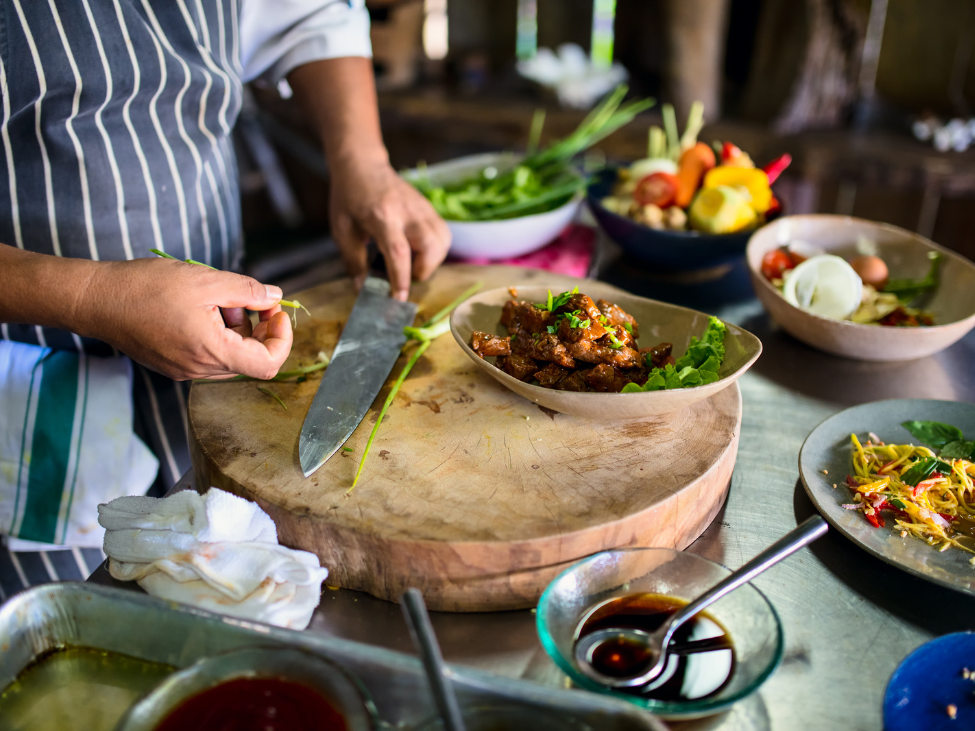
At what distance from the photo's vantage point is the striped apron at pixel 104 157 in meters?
1.62

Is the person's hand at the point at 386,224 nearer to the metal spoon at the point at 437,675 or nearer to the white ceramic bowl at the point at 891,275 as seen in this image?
the white ceramic bowl at the point at 891,275

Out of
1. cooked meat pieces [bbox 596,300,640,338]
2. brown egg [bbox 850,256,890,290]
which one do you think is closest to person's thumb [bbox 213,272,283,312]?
cooked meat pieces [bbox 596,300,640,338]

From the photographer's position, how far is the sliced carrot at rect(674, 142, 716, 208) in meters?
2.35

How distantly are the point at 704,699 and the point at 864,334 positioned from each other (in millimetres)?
1153

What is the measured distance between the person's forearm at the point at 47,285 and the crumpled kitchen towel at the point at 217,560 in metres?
0.40

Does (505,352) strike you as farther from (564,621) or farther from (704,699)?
(704,699)

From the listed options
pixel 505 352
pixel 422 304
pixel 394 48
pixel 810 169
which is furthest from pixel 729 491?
pixel 394 48

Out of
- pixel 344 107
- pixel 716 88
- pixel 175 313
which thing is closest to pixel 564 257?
pixel 344 107

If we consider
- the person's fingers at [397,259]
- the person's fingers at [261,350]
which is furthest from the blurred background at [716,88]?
the person's fingers at [261,350]

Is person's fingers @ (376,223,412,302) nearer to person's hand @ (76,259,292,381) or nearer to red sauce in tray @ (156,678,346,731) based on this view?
person's hand @ (76,259,292,381)

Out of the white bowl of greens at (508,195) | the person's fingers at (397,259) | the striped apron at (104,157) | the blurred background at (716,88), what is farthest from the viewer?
the blurred background at (716,88)

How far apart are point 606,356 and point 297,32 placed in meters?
1.43

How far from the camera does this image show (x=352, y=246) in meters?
2.10

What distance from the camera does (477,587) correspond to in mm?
1225
